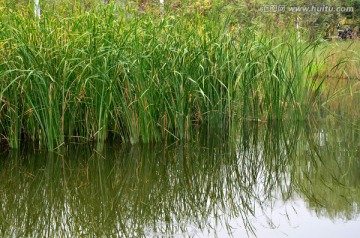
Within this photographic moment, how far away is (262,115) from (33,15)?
224 centimetres

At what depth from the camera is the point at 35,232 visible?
2879 mm

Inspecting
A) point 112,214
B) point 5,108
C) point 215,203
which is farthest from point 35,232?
point 5,108

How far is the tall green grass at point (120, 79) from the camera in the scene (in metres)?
4.25

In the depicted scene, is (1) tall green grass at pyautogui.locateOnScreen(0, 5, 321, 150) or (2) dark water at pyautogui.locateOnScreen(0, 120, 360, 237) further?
(1) tall green grass at pyautogui.locateOnScreen(0, 5, 321, 150)

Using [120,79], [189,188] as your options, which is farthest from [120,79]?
[189,188]

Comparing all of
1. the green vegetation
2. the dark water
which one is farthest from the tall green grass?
the dark water

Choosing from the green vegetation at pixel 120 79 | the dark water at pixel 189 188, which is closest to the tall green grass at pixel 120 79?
the green vegetation at pixel 120 79

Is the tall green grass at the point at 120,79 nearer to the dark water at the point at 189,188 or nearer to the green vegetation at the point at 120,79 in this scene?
the green vegetation at the point at 120,79

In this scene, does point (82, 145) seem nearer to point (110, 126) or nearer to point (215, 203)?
point (110, 126)

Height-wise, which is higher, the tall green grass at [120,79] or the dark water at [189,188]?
the tall green grass at [120,79]

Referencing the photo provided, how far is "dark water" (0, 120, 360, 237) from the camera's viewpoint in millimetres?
2992

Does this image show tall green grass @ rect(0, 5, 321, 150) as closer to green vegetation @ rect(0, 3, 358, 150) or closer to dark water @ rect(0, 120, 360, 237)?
green vegetation @ rect(0, 3, 358, 150)

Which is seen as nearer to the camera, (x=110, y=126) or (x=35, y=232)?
(x=35, y=232)

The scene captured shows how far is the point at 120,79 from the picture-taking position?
15.1 ft
